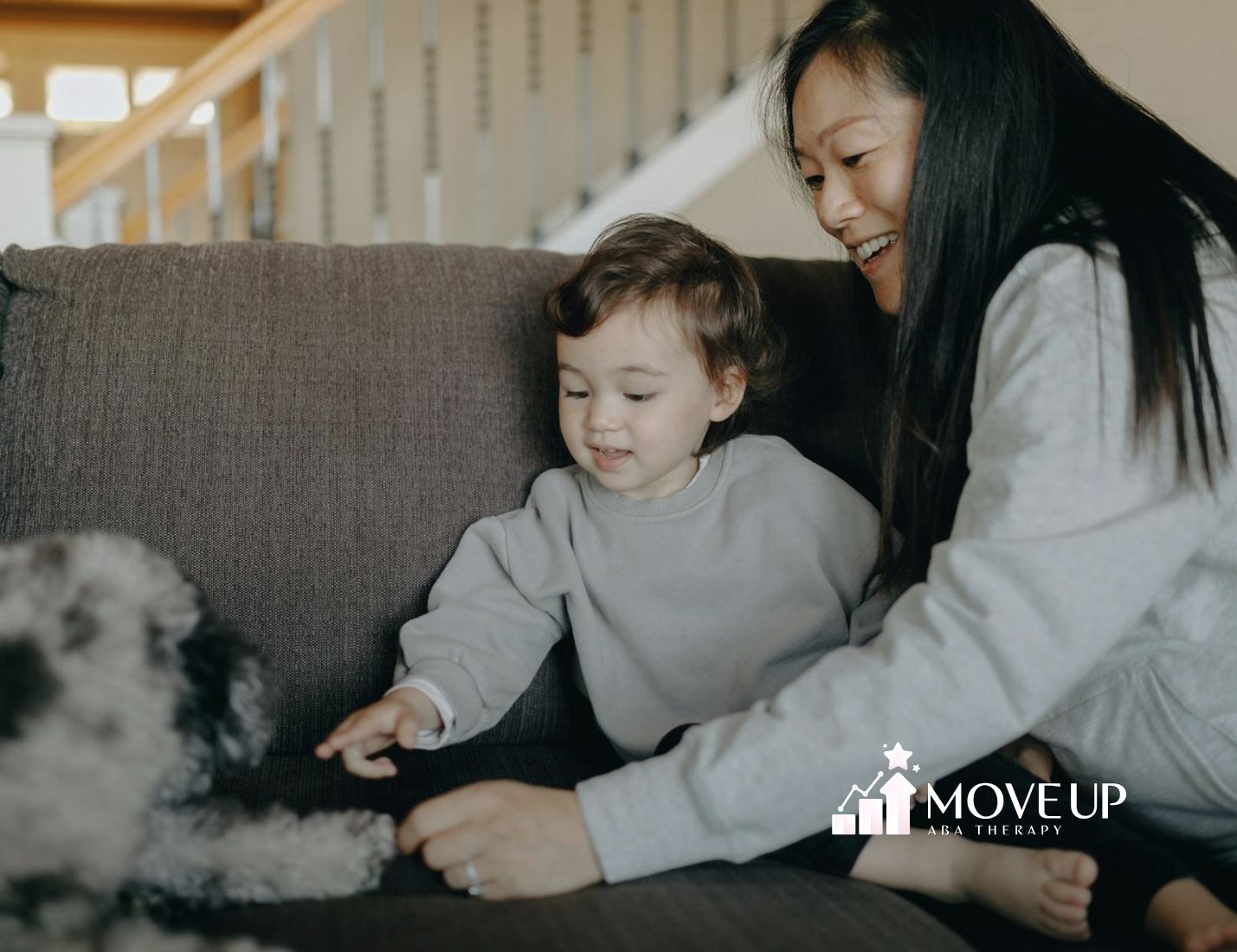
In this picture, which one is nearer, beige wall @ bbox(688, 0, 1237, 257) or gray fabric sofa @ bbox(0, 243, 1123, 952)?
gray fabric sofa @ bbox(0, 243, 1123, 952)

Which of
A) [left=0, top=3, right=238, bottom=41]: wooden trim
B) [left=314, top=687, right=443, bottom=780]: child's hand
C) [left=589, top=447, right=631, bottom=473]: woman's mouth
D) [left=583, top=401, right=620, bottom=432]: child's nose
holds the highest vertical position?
[left=0, top=3, right=238, bottom=41]: wooden trim

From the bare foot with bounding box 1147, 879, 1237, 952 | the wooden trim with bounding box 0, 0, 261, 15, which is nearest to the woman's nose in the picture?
the bare foot with bounding box 1147, 879, 1237, 952

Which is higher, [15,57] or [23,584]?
[15,57]

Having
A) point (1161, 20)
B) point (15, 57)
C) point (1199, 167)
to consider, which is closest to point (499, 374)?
point (1199, 167)

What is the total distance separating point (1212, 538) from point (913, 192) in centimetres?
38

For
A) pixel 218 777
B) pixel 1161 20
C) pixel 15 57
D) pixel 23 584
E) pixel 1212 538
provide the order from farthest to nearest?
pixel 15 57 → pixel 1161 20 → pixel 218 777 → pixel 1212 538 → pixel 23 584

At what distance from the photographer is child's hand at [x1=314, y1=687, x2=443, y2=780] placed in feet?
3.06

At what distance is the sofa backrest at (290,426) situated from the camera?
1136mm

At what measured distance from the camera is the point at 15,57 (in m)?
6.10

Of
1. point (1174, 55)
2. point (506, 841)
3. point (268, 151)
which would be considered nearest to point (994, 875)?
point (506, 841)

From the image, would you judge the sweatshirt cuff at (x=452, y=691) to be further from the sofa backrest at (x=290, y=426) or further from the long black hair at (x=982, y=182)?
the long black hair at (x=982, y=182)

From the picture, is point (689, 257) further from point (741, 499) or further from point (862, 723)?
point (862, 723)

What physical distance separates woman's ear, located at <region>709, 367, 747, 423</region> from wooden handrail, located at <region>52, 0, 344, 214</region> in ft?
7.08

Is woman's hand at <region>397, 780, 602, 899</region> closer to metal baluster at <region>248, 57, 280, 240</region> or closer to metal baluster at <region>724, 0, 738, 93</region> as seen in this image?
metal baluster at <region>248, 57, 280, 240</region>
